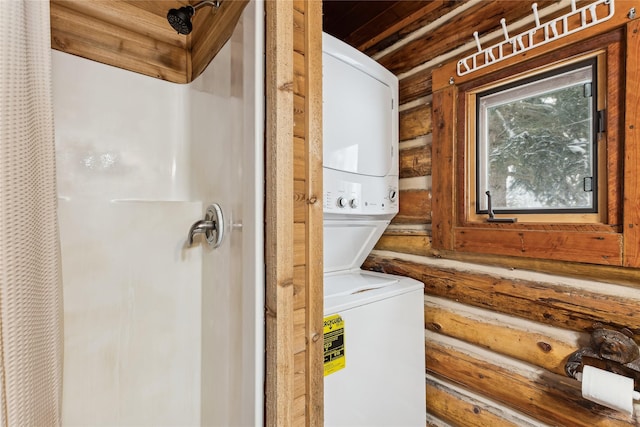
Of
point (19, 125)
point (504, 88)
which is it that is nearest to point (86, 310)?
point (19, 125)

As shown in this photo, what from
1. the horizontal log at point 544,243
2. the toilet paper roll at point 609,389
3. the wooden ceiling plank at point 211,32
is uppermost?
the wooden ceiling plank at point 211,32

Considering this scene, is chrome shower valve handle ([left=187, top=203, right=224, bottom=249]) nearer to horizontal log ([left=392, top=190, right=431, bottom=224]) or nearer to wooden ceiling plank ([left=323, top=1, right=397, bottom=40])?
horizontal log ([left=392, top=190, right=431, bottom=224])

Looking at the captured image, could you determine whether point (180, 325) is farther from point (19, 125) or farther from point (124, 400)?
point (19, 125)

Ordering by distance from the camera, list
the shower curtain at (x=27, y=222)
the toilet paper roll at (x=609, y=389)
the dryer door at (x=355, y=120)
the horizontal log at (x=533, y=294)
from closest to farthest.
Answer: the shower curtain at (x=27, y=222) < the toilet paper roll at (x=609, y=389) < the horizontal log at (x=533, y=294) < the dryer door at (x=355, y=120)

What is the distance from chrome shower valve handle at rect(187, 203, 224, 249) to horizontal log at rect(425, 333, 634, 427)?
3.73 feet

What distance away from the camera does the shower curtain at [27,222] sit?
50 cm

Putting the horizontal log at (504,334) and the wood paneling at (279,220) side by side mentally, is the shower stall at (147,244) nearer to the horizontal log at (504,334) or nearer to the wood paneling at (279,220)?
the wood paneling at (279,220)

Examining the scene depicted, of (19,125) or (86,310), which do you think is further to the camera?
(86,310)

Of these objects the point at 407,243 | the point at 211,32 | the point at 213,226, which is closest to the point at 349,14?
the point at 211,32

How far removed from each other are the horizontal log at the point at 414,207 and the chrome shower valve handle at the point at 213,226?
101cm

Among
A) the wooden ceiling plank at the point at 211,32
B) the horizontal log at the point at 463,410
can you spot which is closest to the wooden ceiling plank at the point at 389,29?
the wooden ceiling plank at the point at 211,32

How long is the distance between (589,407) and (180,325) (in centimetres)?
149

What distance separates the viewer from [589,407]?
1.05 metres

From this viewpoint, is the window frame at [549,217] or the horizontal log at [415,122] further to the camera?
the horizontal log at [415,122]
